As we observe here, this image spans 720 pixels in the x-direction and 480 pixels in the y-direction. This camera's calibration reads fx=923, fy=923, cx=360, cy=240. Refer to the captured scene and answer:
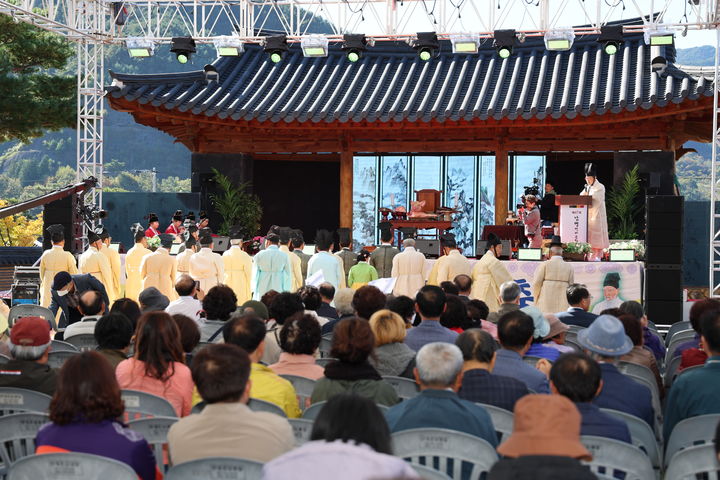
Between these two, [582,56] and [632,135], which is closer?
[632,135]

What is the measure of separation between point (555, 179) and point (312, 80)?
5392mm

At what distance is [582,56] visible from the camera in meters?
17.7

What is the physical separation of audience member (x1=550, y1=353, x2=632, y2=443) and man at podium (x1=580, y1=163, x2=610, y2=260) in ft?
32.6

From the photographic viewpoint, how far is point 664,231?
12.2 meters

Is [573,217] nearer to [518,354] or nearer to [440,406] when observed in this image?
[518,354]

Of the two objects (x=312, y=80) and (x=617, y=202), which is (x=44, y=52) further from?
(x=617, y=202)

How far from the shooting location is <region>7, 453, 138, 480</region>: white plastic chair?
3.12 metres

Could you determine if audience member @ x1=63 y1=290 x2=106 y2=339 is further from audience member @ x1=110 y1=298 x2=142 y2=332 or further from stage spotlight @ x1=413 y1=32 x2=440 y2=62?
stage spotlight @ x1=413 y1=32 x2=440 y2=62

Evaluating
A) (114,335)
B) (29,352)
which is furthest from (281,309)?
(29,352)

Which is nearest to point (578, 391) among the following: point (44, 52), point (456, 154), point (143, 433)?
point (143, 433)

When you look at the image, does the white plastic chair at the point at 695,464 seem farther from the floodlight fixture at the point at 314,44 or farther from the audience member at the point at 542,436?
the floodlight fixture at the point at 314,44

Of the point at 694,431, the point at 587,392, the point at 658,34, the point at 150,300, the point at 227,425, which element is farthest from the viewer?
the point at 658,34

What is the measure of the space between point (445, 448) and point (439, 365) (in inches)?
21.0

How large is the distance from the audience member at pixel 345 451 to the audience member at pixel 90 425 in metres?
1.14
